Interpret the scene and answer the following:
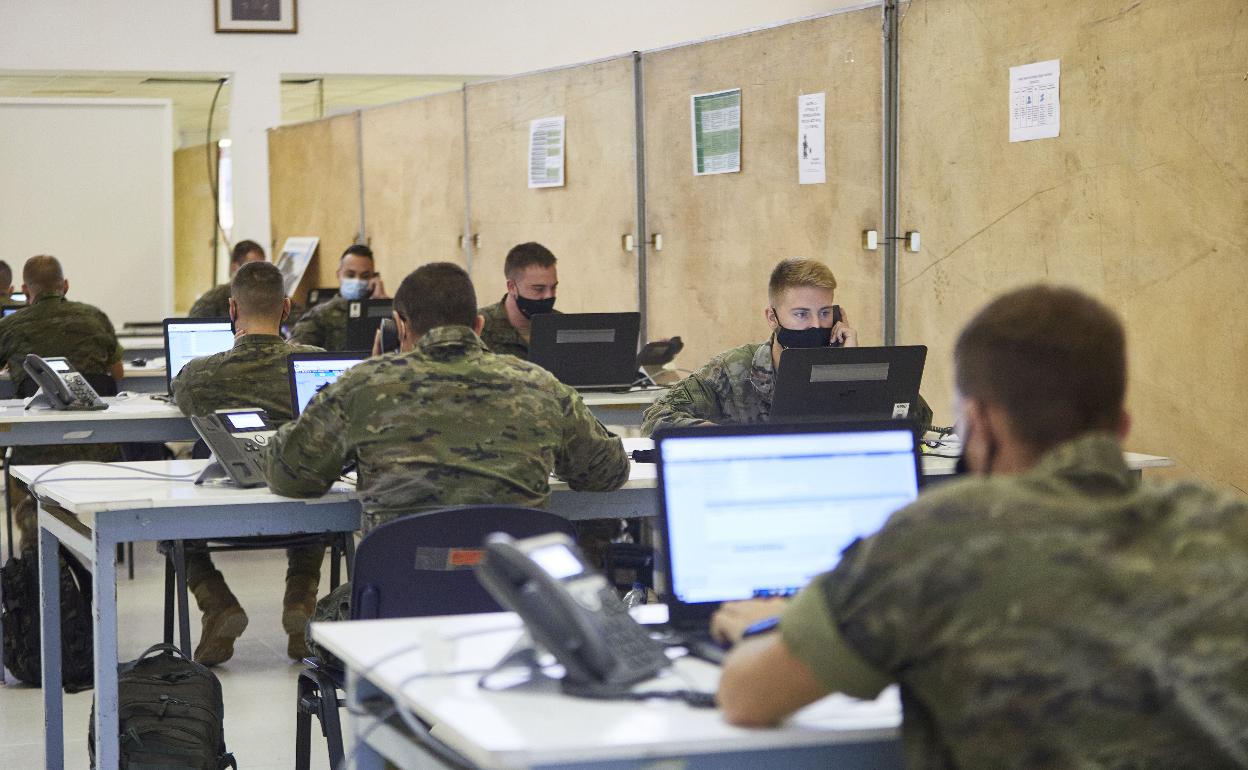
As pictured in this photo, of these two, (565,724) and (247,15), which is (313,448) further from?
(247,15)

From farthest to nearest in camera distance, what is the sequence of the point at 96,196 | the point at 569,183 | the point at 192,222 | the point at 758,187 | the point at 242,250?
the point at 192,222 < the point at 96,196 < the point at 242,250 < the point at 569,183 < the point at 758,187

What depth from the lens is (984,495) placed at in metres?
1.41

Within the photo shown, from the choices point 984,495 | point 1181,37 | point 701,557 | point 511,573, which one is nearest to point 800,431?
point 701,557

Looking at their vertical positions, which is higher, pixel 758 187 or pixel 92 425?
pixel 758 187

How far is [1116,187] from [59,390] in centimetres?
349

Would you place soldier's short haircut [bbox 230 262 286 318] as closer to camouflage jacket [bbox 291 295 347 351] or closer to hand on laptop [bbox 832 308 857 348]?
hand on laptop [bbox 832 308 857 348]

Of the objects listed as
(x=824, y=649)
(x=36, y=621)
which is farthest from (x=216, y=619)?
(x=824, y=649)

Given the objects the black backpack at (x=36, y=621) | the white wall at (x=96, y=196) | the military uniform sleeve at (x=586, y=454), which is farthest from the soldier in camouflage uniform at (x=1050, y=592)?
the white wall at (x=96, y=196)

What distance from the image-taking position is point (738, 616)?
1978 mm

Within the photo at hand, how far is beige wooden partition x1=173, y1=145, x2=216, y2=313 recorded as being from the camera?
15.3 meters

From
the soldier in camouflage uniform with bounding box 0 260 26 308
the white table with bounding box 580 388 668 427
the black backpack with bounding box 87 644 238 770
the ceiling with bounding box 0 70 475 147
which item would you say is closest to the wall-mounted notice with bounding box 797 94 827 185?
the white table with bounding box 580 388 668 427

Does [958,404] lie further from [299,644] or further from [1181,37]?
[299,644]

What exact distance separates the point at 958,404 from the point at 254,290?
3487 millimetres

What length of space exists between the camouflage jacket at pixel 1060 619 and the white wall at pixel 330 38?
9.39m
